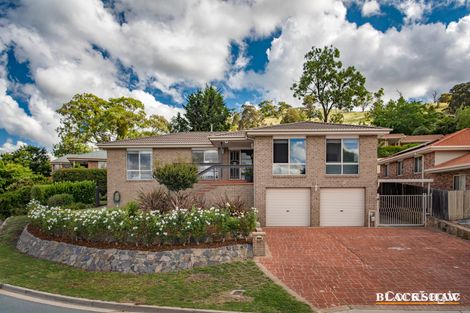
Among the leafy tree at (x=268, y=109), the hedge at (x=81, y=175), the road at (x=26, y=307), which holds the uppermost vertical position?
the leafy tree at (x=268, y=109)

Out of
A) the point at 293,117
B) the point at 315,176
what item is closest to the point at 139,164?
the point at 315,176

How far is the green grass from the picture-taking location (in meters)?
6.79

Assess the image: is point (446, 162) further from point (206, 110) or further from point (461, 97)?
point (461, 97)

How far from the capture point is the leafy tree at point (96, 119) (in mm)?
37000

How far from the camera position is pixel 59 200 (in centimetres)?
1703

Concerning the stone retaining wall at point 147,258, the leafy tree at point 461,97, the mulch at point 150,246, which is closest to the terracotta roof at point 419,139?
the leafy tree at point 461,97

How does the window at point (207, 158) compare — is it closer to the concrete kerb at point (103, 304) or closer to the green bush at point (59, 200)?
the green bush at point (59, 200)

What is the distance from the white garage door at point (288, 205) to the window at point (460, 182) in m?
9.69

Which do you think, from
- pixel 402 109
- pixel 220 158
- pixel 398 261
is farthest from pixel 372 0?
pixel 402 109

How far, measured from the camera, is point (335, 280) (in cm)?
805

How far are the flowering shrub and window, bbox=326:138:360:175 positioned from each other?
6796mm

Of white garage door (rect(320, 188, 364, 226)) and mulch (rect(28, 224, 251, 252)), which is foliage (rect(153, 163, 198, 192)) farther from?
white garage door (rect(320, 188, 364, 226))

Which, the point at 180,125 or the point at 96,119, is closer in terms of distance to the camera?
the point at 96,119

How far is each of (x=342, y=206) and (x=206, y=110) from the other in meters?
29.3
